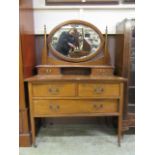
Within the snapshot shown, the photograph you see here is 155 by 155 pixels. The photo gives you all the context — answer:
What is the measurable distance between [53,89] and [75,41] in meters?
0.70

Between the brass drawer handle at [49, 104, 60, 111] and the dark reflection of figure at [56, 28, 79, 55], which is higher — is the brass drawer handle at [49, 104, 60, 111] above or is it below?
below

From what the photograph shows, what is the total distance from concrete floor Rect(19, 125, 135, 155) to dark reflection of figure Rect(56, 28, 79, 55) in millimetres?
900

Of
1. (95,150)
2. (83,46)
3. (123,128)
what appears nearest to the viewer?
(95,150)

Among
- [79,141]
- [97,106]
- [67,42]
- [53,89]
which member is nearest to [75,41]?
[67,42]

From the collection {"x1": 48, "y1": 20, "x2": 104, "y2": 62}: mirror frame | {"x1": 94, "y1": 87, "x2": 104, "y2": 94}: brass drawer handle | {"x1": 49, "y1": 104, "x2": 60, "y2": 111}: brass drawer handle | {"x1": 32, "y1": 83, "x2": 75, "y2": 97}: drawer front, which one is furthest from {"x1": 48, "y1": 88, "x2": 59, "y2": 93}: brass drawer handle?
{"x1": 48, "y1": 20, "x2": 104, "y2": 62}: mirror frame

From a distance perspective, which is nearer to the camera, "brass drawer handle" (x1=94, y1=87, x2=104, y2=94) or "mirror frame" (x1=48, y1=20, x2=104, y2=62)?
"brass drawer handle" (x1=94, y1=87, x2=104, y2=94)

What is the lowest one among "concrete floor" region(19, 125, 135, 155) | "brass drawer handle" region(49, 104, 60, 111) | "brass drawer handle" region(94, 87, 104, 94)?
"concrete floor" region(19, 125, 135, 155)

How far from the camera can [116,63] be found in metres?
2.23

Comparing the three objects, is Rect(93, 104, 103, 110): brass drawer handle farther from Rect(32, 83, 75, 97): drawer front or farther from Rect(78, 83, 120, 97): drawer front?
Rect(32, 83, 75, 97): drawer front

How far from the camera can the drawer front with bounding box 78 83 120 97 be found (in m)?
1.81
